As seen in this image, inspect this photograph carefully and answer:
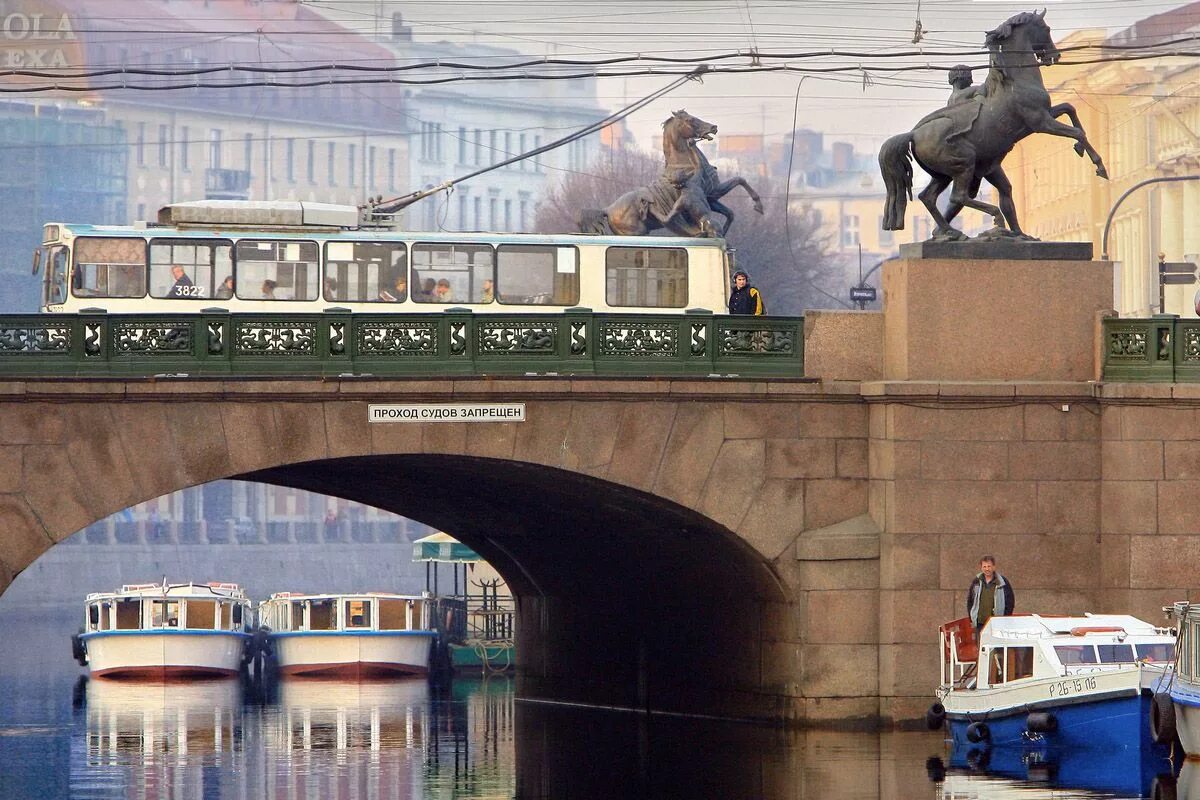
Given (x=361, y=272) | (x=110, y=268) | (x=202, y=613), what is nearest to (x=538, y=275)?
(x=361, y=272)

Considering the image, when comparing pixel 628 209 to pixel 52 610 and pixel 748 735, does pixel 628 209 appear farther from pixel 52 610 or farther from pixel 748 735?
pixel 52 610

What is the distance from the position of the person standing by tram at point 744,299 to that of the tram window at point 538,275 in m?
3.72

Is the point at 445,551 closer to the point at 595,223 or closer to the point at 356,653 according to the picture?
the point at 356,653

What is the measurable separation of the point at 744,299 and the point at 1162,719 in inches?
381

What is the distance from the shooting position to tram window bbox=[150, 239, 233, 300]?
36.6 meters

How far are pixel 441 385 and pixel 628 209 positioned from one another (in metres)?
11.3

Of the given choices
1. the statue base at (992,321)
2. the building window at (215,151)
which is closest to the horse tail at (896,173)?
the statue base at (992,321)

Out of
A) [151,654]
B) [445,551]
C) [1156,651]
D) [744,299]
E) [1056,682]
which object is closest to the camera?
[1056,682]

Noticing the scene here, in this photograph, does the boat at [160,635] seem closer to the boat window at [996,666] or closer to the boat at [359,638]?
the boat at [359,638]

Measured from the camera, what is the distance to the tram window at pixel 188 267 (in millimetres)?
36562

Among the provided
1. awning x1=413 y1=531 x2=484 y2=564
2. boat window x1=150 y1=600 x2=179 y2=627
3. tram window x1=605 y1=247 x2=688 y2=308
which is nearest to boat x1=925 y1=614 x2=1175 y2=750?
tram window x1=605 y1=247 x2=688 y2=308

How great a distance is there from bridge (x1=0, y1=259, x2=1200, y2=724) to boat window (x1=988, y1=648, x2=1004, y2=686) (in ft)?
9.72

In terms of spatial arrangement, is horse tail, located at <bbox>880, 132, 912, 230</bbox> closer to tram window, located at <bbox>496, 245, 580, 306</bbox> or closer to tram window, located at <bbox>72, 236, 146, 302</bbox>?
tram window, located at <bbox>496, 245, 580, 306</bbox>

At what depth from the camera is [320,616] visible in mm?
54438
